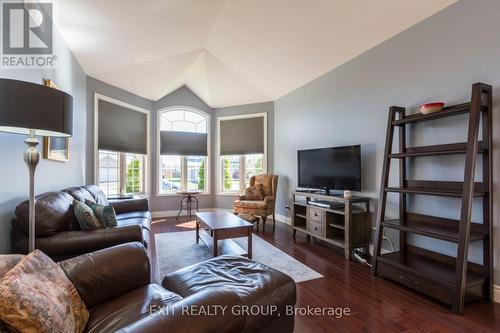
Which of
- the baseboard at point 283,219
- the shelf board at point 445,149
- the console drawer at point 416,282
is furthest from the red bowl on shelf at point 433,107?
the baseboard at point 283,219

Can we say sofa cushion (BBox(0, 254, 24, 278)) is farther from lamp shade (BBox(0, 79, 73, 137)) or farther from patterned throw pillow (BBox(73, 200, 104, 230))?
patterned throw pillow (BBox(73, 200, 104, 230))

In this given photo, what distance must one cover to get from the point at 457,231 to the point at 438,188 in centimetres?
43

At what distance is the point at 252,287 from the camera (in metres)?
1.54

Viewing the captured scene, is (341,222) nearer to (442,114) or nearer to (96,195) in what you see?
(442,114)

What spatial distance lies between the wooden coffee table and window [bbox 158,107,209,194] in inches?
102

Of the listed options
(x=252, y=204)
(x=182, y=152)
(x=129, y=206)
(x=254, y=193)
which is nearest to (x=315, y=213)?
(x=252, y=204)

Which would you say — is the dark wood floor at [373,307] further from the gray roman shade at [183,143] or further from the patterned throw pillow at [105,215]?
the gray roman shade at [183,143]

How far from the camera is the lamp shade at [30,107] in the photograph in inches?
53.6

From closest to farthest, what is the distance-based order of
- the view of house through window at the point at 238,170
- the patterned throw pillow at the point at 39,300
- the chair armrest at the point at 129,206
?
the patterned throw pillow at the point at 39,300 → the chair armrest at the point at 129,206 → the view of house through window at the point at 238,170

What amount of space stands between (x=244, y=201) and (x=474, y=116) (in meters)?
3.65

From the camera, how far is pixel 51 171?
2.90m

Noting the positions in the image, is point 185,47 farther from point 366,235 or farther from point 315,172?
point 366,235

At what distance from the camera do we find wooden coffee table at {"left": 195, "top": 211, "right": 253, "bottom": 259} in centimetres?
300

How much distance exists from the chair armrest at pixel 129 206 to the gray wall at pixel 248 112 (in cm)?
260
